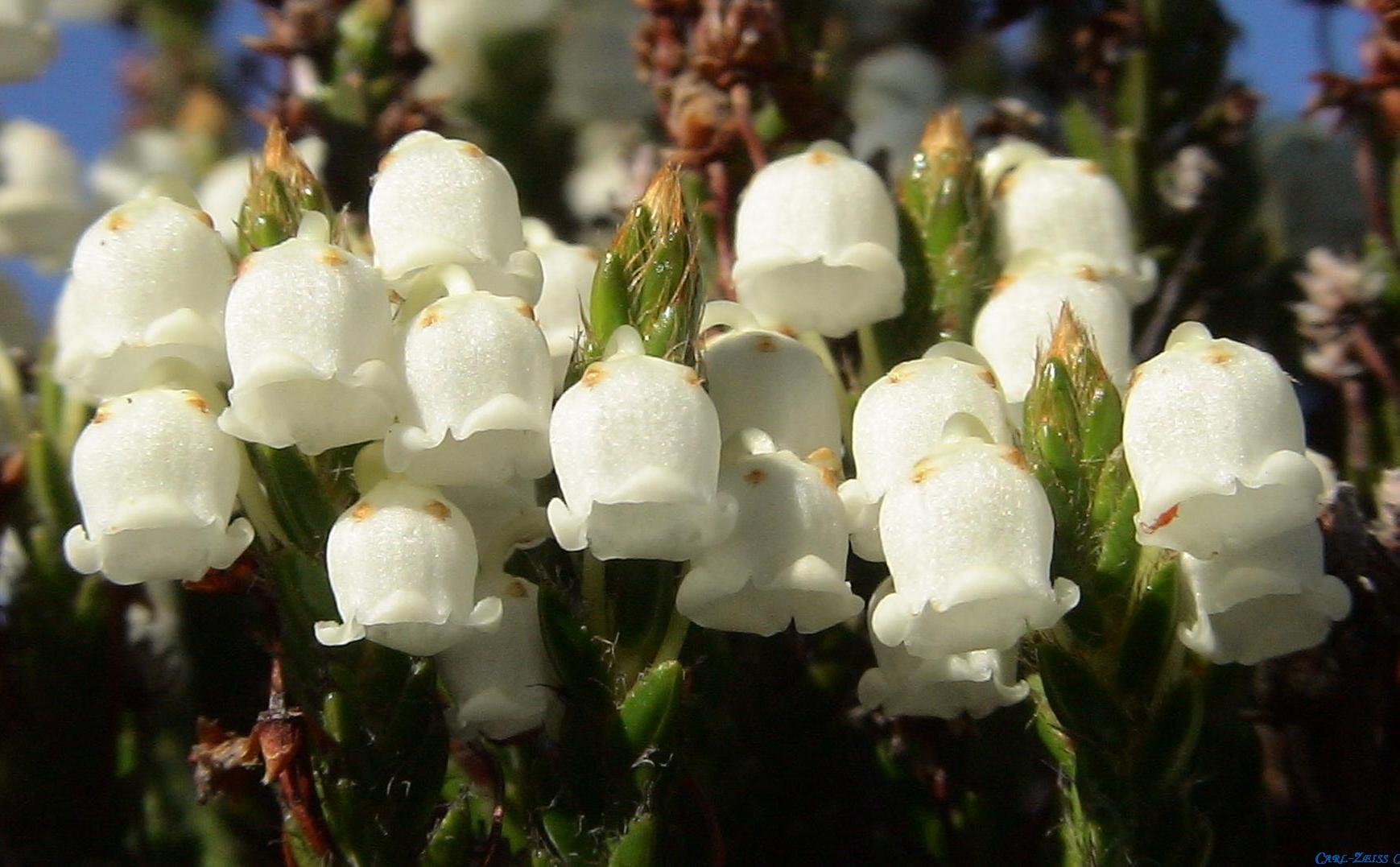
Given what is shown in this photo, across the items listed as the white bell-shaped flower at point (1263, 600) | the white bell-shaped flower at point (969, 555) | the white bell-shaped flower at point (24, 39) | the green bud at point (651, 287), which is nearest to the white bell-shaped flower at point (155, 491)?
the green bud at point (651, 287)

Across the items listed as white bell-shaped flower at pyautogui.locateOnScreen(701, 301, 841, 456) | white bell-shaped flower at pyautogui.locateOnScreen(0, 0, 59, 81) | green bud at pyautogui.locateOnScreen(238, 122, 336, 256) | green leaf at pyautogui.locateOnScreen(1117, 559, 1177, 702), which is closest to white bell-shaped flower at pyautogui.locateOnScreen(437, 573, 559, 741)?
white bell-shaped flower at pyautogui.locateOnScreen(701, 301, 841, 456)

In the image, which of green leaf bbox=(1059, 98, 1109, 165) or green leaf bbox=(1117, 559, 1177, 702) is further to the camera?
green leaf bbox=(1059, 98, 1109, 165)

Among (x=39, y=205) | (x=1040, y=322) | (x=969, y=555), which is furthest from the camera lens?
(x=39, y=205)

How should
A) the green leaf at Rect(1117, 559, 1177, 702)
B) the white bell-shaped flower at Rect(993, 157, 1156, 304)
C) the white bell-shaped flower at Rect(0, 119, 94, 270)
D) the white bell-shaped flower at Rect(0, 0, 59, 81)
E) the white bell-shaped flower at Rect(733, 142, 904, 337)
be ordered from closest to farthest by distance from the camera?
the green leaf at Rect(1117, 559, 1177, 702), the white bell-shaped flower at Rect(733, 142, 904, 337), the white bell-shaped flower at Rect(993, 157, 1156, 304), the white bell-shaped flower at Rect(0, 0, 59, 81), the white bell-shaped flower at Rect(0, 119, 94, 270)

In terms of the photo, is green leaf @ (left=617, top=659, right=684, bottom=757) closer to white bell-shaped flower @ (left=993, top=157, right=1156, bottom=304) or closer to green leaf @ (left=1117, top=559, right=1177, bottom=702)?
green leaf @ (left=1117, top=559, right=1177, bottom=702)

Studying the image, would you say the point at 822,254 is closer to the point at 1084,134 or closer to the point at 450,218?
the point at 450,218

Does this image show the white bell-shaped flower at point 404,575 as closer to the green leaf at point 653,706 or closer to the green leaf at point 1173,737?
the green leaf at point 653,706

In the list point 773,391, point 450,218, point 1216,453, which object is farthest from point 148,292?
point 1216,453
